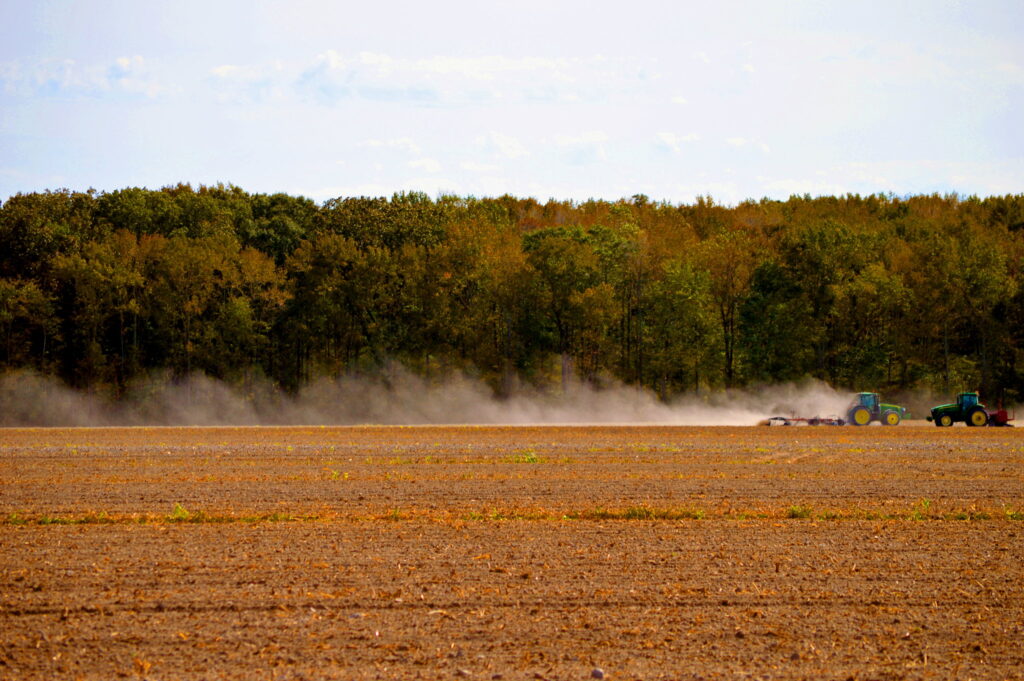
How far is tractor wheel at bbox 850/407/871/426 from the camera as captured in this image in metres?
52.4

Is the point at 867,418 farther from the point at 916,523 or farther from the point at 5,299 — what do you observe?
the point at 5,299

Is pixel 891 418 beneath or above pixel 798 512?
beneath

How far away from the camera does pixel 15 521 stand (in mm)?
20266

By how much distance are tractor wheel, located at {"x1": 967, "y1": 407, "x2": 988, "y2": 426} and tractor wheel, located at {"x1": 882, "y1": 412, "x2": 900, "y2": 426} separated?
3520mm

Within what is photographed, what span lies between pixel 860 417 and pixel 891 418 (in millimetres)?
1779

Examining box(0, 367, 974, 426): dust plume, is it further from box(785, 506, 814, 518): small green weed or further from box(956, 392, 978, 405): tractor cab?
box(785, 506, 814, 518): small green weed

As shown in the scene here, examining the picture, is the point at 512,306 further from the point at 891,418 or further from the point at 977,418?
the point at 977,418

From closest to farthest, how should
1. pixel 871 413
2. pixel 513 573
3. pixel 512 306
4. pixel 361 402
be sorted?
pixel 513 573
pixel 871 413
pixel 361 402
pixel 512 306

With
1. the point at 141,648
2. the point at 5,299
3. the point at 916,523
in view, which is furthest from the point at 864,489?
the point at 5,299

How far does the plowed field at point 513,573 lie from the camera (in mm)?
11227

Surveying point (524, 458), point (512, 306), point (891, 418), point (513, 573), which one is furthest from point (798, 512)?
point (512, 306)

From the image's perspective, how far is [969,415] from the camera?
5147 cm

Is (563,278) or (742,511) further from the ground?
(563,278)

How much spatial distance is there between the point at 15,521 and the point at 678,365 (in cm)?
6011
